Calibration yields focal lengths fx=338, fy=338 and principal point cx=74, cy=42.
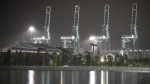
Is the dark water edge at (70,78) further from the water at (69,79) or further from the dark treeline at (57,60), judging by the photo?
the dark treeline at (57,60)

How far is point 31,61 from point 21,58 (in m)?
1.00

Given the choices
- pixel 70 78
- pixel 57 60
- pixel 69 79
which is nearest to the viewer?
pixel 69 79

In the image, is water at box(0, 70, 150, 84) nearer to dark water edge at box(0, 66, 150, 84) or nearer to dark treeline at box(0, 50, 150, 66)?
dark water edge at box(0, 66, 150, 84)

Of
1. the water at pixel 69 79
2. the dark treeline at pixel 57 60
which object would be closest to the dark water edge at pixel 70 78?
the water at pixel 69 79

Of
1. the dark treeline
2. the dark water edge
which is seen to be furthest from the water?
the dark treeline

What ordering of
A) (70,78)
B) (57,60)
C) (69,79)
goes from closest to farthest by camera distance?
1. (69,79)
2. (70,78)
3. (57,60)

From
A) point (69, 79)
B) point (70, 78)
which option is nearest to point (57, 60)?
point (70, 78)

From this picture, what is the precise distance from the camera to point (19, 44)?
3316 centimetres

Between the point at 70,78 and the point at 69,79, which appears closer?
the point at 69,79

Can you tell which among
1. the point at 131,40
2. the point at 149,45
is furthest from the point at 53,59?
the point at 131,40

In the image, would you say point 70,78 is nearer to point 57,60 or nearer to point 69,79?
point 69,79

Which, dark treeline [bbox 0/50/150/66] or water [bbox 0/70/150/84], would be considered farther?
dark treeline [bbox 0/50/150/66]

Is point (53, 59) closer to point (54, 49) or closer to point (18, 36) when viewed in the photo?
Result: point (54, 49)

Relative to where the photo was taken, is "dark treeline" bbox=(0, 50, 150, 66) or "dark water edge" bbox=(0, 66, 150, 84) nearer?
"dark water edge" bbox=(0, 66, 150, 84)
